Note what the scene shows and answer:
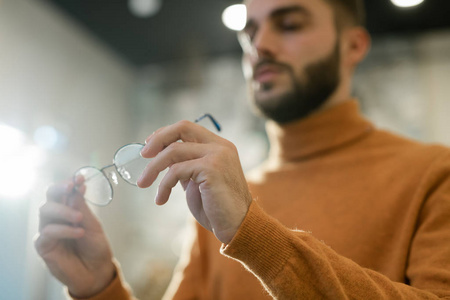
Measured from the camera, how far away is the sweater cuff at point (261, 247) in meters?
0.47

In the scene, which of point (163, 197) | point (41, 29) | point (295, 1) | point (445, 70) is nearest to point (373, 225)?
point (163, 197)

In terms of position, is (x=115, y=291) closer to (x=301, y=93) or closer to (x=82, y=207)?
(x=82, y=207)

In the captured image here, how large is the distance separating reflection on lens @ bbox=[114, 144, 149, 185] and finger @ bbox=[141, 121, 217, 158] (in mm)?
80

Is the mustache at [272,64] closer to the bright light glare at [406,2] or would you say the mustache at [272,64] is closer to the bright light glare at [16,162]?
the bright light glare at [16,162]

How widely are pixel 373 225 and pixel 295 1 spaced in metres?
0.54

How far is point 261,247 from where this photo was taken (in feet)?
1.53

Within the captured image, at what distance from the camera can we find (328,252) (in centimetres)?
50

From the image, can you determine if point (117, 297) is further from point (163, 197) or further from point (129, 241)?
point (129, 241)

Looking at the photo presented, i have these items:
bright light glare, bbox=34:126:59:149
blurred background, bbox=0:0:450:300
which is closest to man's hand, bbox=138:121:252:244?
blurred background, bbox=0:0:450:300

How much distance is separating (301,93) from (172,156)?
50cm

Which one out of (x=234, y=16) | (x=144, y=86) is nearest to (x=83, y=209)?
(x=234, y=16)

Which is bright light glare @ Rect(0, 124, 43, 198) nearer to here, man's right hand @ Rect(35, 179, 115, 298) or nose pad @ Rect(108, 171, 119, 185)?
man's right hand @ Rect(35, 179, 115, 298)

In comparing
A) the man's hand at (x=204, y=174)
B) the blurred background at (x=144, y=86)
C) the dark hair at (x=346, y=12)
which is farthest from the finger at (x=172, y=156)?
the blurred background at (x=144, y=86)

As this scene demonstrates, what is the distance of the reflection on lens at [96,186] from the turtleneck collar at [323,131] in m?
0.47
